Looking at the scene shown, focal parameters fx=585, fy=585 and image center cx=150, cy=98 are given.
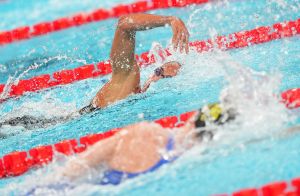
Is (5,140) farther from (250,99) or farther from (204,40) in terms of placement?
(204,40)

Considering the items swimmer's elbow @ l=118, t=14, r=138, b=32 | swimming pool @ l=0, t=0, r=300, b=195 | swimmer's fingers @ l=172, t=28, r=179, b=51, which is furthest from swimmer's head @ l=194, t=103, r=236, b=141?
swimmer's elbow @ l=118, t=14, r=138, b=32

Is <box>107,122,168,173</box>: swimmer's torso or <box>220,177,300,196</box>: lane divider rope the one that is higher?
<box>107,122,168,173</box>: swimmer's torso

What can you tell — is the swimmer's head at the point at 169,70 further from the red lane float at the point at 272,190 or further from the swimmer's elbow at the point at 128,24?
the red lane float at the point at 272,190

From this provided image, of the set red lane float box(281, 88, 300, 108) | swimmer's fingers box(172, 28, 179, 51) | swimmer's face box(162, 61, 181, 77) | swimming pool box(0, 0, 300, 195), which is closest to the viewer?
swimming pool box(0, 0, 300, 195)

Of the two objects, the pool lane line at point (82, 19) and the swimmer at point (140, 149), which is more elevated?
the pool lane line at point (82, 19)

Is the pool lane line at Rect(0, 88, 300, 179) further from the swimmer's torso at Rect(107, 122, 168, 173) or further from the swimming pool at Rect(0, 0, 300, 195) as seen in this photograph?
the swimmer's torso at Rect(107, 122, 168, 173)

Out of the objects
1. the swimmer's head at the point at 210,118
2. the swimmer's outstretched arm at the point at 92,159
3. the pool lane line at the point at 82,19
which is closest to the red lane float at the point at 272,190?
the swimmer's head at the point at 210,118

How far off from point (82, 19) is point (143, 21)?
418 cm

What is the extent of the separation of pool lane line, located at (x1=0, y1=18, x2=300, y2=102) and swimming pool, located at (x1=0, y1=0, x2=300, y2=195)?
128 mm

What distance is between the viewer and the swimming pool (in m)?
2.87

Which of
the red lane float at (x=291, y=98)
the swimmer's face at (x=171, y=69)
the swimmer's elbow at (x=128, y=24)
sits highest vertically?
the swimmer's elbow at (x=128, y=24)

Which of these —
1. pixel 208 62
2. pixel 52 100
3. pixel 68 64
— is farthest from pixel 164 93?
pixel 68 64

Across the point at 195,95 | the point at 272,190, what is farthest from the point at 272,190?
the point at 195,95

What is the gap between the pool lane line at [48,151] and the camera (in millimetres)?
3666
